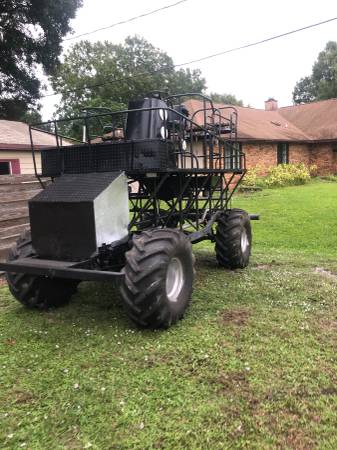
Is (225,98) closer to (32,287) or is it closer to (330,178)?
(330,178)

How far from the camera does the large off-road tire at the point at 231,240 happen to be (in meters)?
6.29

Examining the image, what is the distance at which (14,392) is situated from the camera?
312 centimetres

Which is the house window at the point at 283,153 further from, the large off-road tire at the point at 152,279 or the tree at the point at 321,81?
the tree at the point at 321,81

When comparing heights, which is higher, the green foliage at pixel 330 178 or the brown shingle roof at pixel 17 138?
the brown shingle roof at pixel 17 138

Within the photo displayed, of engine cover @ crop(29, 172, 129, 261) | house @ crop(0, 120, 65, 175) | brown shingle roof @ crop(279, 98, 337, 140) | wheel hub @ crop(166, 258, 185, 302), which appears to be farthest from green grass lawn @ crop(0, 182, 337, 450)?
brown shingle roof @ crop(279, 98, 337, 140)

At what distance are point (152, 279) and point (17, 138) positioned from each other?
1122cm

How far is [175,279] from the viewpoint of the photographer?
173 inches

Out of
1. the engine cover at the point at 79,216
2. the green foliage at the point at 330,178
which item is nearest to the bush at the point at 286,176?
the green foliage at the point at 330,178

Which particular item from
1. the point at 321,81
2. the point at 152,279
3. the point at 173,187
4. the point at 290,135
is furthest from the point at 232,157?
the point at 321,81

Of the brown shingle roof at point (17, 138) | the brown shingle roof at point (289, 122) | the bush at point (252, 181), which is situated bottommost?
the bush at point (252, 181)

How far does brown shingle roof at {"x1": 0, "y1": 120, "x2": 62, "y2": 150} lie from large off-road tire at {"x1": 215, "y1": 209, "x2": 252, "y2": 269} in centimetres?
837

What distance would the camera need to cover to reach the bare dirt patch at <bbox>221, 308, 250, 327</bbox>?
4.24m

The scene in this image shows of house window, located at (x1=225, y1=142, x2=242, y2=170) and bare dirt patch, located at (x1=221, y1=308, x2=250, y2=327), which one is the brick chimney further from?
bare dirt patch, located at (x1=221, y1=308, x2=250, y2=327)

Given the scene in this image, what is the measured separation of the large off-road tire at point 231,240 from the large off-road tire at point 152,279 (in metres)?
2.17
